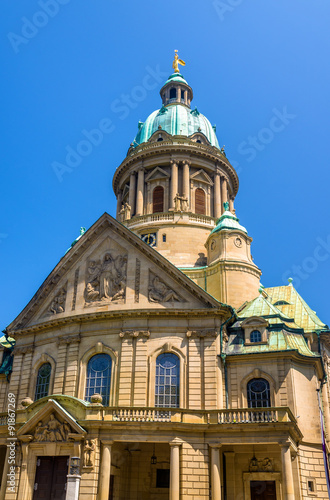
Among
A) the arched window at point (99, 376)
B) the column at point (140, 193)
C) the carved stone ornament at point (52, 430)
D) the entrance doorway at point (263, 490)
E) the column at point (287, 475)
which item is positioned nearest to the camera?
the column at point (287, 475)

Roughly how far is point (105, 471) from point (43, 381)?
985cm

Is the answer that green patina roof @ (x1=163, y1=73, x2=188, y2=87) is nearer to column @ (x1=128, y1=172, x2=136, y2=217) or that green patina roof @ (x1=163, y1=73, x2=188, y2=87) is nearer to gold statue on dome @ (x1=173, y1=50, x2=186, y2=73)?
gold statue on dome @ (x1=173, y1=50, x2=186, y2=73)

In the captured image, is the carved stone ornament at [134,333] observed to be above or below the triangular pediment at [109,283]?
below

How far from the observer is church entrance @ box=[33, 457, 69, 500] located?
3072 cm

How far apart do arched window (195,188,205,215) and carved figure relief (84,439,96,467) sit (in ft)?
86.9

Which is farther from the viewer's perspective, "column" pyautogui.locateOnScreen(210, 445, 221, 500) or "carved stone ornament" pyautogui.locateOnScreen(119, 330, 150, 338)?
"carved stone ornament" pyautogui.locateOnScreen(119, 330, 150, 338)

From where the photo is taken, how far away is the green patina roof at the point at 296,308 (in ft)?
135

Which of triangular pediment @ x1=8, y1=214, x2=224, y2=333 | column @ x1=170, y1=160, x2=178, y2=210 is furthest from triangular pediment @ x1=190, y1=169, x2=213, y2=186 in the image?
triangular pediment @ x1=8, y1=214, x2=224, y2=333

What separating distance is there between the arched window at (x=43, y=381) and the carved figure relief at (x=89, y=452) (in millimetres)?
7453

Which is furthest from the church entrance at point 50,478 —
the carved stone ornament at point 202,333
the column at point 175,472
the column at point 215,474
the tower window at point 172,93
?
the tower window at point 172,93

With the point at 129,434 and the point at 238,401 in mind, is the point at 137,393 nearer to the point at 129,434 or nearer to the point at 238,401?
the point at 129,434

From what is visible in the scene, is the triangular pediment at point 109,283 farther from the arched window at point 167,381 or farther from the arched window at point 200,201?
the arched window at point 200,201

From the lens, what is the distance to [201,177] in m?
51.7

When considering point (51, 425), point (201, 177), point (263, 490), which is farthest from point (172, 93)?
point (263, 490)
